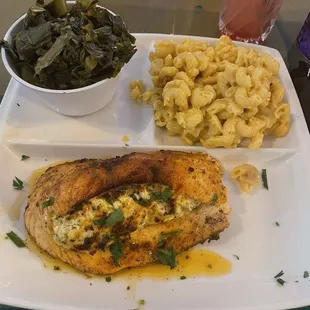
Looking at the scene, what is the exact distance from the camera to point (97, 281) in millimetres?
1394

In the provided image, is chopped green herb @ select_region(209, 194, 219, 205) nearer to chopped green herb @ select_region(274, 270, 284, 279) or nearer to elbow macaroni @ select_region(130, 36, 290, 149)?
elbow macaroni @ select_region(130, 36, 290, 149)

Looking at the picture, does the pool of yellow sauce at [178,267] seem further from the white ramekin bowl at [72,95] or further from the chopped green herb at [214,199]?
the white ramekin bowl at [72,95]

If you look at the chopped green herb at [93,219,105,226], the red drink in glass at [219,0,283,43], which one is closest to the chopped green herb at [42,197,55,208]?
the chopped green herb at [93,219,105,226]

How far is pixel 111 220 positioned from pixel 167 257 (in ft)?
0.77

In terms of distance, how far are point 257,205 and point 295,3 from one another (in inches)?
57.3

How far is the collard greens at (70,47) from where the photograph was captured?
1.56 metres

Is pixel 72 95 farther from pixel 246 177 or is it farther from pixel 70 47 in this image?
pixel 246 177

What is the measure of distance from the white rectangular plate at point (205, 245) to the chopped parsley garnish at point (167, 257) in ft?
0.20

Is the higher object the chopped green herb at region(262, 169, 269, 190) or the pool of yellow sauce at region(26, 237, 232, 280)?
the chopped green herb at region(262, 169, 269, 190)

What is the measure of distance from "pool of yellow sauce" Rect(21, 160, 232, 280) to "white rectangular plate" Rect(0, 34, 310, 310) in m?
0.02

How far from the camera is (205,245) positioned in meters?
1.52

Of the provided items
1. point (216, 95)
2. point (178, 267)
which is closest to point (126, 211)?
point (178, 267)

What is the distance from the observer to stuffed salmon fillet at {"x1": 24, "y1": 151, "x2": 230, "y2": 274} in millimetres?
1357

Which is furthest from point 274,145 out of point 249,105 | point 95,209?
point 95,209
